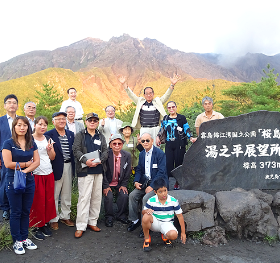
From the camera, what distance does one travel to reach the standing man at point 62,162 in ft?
12.4

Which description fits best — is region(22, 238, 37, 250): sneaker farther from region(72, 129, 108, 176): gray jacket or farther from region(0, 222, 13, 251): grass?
region(72, 129, 108, 176): gray jacket

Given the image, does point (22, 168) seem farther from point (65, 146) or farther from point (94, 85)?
point (94, 85)

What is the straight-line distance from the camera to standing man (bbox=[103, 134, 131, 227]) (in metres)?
4.15

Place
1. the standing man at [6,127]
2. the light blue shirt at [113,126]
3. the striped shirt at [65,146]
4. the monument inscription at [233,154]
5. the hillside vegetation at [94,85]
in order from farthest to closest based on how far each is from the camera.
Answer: the hillside vegetation at [94,85] → the light blue shirt at [113,126] → the monument inscription at [233,154] → the standing man at [6,127] → the striped shirt at [65,146]

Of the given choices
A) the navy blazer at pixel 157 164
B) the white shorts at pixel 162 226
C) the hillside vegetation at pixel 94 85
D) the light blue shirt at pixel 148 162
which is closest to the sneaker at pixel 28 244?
the white shorts at pixel 162 226

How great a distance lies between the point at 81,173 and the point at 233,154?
2.45 meters

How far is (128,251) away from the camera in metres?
3.40

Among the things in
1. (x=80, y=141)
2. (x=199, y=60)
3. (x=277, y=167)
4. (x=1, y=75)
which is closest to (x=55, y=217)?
(x=80, y=141)

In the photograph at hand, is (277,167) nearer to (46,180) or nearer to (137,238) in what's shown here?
(137,238)

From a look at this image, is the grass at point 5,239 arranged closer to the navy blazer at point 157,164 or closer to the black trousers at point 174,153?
the navy blazer at point 157,164

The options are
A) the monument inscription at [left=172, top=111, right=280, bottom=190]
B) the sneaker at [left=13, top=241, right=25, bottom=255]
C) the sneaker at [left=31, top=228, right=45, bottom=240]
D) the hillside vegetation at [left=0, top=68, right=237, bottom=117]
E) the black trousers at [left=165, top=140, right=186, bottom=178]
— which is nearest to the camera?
the sneaker at [left=13, top=241, right=25, bottom=255]

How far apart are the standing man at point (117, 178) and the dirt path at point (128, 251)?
1.48ft

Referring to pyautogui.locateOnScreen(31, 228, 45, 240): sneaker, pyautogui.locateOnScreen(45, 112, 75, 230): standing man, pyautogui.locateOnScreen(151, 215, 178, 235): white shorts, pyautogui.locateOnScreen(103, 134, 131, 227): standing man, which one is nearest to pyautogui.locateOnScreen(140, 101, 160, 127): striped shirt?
pyautogui.locateOnScreen(103, 134, 131, 227): standing man

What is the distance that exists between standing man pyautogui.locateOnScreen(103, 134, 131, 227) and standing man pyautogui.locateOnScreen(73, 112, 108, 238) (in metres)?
0.28
